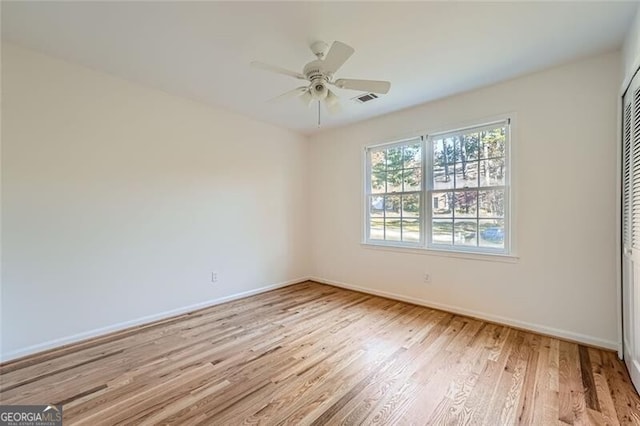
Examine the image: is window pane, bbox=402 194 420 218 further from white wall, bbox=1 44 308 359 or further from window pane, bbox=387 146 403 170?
white wall, bbox=1 44 308 359

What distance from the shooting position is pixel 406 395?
1.93m

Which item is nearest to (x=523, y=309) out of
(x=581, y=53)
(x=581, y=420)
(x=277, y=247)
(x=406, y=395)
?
(x=581, y=420)

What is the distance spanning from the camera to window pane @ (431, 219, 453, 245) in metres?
3.59

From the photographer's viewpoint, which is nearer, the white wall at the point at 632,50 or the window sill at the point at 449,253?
the white wall at the point at 632,50

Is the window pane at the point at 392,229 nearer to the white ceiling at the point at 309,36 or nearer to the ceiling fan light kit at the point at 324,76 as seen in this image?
the white ceiling at the point at 309,36

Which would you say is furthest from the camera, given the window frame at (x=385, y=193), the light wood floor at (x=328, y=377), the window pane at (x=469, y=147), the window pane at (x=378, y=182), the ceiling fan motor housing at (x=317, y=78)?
the window pane at (x=378, y=182)

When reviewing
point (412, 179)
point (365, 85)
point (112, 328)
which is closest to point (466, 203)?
point (412, 179)

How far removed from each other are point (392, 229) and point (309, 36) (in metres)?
2.79

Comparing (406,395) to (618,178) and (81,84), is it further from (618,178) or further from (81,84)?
(81,84)

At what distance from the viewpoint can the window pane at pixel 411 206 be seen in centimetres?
390

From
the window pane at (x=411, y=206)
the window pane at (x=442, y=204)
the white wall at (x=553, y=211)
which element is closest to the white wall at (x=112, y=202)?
the window pane at (x=411, y=206)

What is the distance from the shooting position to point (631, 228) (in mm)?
2137

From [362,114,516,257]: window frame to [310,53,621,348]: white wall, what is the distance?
7 centimetres

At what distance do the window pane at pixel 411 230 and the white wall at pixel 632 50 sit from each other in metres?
2.34
